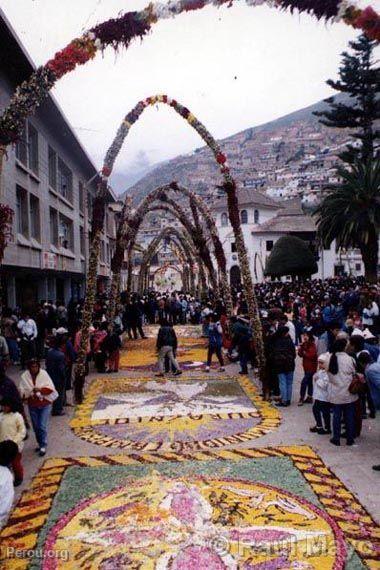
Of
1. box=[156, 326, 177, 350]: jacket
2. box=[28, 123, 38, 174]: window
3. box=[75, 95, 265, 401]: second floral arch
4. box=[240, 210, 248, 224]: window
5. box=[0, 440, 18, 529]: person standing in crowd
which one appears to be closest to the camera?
box=[0, 440, 18, 529]: person standing in crowd

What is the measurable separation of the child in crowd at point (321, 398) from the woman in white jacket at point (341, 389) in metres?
0.24

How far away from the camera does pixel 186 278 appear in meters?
53.8

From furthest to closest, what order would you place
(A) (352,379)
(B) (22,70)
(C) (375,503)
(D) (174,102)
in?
(B) (22,70), (D) (174,102), (A) (352,379), (C) (375,503)

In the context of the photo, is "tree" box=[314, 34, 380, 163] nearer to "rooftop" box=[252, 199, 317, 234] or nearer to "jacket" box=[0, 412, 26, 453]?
"rooftop" box=[252, 199, 317, 234]

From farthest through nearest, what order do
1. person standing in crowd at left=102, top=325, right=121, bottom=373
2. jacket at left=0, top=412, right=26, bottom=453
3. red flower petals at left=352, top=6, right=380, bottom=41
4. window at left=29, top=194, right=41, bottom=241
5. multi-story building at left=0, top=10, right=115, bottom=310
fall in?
window at left=29, top=194, right=41, bottom=241
multi-story building at left=0, top=10, right=115, bottom=310
person standing in crowd at left=102, top=325, right=121, bottom=373
red flower petals at left=352, top=6, right=380, bottom=41
jacket at left=0, top=412, right=26, bottom=453

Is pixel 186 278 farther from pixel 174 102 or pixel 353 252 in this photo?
pixel 174 102

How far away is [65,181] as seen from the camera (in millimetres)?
30125

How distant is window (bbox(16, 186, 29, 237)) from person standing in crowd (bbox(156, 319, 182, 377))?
8.74 m

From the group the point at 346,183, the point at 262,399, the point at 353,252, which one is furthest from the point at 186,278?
the point at 262,399

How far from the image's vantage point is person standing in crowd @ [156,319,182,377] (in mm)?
14562

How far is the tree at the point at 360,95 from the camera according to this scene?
38.8 meters

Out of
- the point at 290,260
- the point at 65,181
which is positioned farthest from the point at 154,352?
the point at 290,260

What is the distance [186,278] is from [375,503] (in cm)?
4747

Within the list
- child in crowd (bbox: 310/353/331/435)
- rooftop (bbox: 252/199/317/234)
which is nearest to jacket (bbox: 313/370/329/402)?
child in crowd (bbox: 310/353/331/435)
